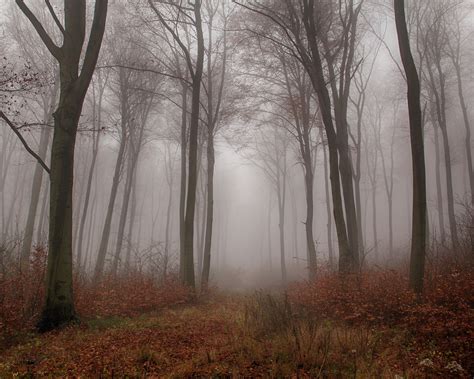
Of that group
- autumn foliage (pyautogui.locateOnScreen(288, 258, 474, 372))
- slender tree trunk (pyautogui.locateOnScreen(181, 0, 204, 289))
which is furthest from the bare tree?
autumn foliage (pyautogui.locateOnScreen(288, 258, 474, 372))

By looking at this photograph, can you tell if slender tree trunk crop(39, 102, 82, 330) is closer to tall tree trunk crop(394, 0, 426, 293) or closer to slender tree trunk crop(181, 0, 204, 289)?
slender tree trunk crop(181, 0, 204, 289)

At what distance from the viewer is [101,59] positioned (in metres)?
14.1

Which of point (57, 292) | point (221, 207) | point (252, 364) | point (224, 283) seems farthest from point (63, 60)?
point (221, 207)

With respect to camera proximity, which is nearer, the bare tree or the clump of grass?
the clump of grass

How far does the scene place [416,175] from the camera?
6227 mm

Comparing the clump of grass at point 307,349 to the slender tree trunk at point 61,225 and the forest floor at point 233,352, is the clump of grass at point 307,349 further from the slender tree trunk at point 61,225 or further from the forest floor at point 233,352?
the slender tree trunk at point 61,225

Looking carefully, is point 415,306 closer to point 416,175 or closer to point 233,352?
point 416,175

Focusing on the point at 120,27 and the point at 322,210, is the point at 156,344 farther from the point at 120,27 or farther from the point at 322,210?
the point at 322,210

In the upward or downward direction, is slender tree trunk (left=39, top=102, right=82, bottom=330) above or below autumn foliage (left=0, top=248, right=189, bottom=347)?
above

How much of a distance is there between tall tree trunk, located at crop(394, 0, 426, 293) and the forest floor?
1559mm

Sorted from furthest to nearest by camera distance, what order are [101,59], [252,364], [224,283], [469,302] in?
[224,283] → [101,59] → [469,302] → [252,364]

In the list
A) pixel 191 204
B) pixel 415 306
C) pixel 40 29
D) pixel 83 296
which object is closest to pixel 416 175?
pixel 415 306

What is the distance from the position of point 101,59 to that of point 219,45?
5147mm

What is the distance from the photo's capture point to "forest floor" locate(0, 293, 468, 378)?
11.2ft
